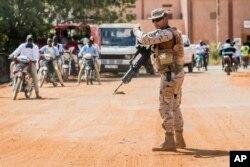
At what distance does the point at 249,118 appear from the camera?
43.8 feet

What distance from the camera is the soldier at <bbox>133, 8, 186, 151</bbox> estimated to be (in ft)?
30.9

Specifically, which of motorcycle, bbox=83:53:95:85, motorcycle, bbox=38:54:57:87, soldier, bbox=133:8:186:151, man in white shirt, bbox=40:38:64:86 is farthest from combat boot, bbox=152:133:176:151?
motorcycle, bbox=83:53:95:85

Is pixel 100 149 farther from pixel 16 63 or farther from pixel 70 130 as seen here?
pixel 16 63

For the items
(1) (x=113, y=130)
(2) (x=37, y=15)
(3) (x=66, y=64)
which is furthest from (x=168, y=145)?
(2) (x=37, y=15)

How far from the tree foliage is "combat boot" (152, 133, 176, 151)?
70.4ft

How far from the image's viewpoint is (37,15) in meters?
31.6

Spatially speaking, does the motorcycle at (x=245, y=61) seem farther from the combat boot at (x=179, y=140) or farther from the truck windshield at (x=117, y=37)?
the combat boot at (x=179, y=140)

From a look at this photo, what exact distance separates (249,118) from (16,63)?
7876mm

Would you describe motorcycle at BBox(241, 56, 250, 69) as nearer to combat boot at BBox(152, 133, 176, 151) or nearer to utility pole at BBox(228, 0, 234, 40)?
utility pole at BBox(228, 0, 234, 40)

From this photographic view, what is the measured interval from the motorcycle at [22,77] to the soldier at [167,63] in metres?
9.69

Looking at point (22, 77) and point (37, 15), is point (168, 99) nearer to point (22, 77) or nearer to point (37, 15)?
point (22, 77)

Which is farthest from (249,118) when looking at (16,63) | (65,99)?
(16,63)

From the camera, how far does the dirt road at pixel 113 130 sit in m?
8.80

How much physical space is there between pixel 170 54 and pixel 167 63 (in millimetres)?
121
